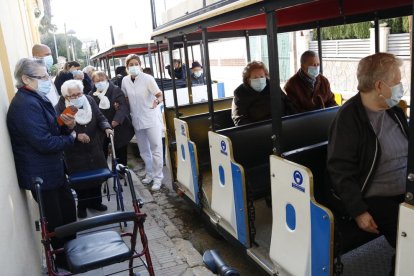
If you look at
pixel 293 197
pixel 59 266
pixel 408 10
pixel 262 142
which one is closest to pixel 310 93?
pixel 262 142

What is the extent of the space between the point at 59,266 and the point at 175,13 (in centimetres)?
283

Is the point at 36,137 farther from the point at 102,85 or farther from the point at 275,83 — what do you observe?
the point at 102,85

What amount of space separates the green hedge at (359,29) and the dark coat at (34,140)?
33.3 ft

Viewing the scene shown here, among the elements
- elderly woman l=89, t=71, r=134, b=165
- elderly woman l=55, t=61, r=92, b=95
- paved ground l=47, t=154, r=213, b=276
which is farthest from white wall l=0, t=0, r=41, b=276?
elderly woman l=55, t=61, r=92, b=95

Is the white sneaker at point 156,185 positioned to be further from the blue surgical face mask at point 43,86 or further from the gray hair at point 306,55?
the gray hair at point 306,55

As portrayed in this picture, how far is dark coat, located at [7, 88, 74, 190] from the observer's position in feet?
9.52

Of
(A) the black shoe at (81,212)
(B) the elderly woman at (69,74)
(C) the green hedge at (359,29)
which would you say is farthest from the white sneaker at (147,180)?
(C) the green hedge at (359,29)

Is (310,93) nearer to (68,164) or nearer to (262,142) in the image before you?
(262,142)

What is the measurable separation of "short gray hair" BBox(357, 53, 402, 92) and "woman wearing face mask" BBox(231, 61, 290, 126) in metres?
1.71

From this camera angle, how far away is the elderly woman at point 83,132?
4.19 m

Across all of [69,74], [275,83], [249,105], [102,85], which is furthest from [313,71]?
[69,74]

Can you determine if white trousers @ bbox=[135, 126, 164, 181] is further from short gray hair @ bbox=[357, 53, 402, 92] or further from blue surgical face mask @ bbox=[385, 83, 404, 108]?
blue surgical face mask @ bbox=[385, 83, 404, 108]

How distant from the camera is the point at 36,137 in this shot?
9.53 ft

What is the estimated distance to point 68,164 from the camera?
4258 mm
